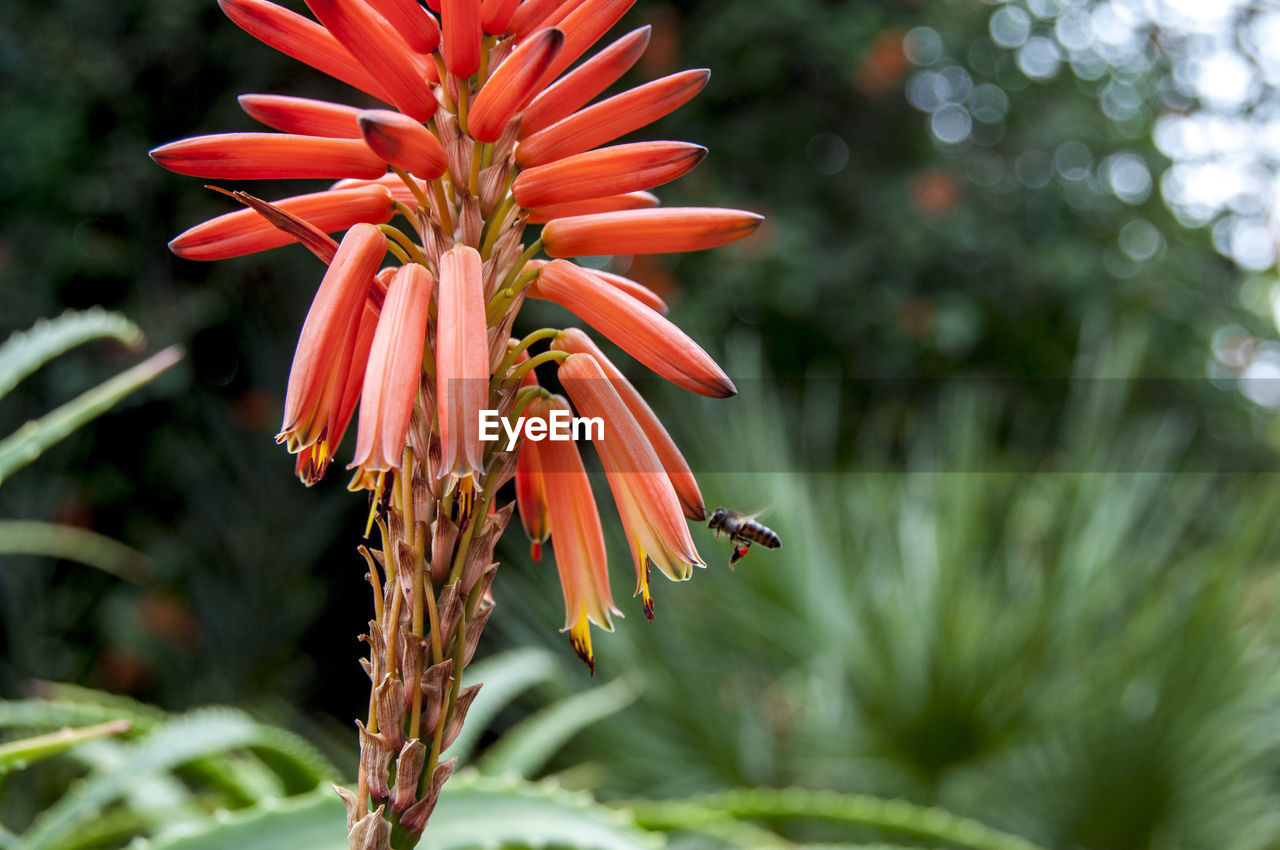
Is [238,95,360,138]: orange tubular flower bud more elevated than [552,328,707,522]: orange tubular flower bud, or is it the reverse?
[238,95,360,138]: orange tubular flower bud

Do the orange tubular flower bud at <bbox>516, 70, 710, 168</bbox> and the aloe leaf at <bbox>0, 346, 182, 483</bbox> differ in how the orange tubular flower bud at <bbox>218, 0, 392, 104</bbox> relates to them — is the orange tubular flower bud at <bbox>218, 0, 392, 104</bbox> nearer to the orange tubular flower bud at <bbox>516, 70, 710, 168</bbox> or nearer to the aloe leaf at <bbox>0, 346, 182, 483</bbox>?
the orange tubular flower bud at <bbox>516, 70, 710, 168</bbox>

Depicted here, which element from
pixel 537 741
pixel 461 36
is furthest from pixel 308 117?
pixel 537 741

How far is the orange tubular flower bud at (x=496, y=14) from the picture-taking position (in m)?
0.59

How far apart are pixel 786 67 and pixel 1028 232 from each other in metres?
1.58

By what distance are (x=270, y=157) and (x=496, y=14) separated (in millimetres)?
184

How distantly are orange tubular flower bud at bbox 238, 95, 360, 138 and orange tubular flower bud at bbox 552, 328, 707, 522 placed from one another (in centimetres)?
22

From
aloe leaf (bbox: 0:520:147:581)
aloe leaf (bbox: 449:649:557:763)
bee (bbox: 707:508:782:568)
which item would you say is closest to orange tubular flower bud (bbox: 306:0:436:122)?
bee (bbox: 707:508:782:568)

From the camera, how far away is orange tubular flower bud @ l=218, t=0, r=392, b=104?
61 centimetres

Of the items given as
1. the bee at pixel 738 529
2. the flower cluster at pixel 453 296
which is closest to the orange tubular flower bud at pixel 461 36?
the flower cluster at pixel 453 296

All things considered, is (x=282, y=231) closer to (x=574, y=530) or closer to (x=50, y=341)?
(x=574, y=530)

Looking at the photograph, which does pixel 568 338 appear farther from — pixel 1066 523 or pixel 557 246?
pixel 1066 523

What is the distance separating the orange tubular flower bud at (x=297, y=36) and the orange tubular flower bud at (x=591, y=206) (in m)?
0.14

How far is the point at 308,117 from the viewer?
65 cm

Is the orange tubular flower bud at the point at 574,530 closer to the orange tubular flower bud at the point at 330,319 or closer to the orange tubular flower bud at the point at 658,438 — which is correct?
the orange tubular flower bud at the point at 658,438
